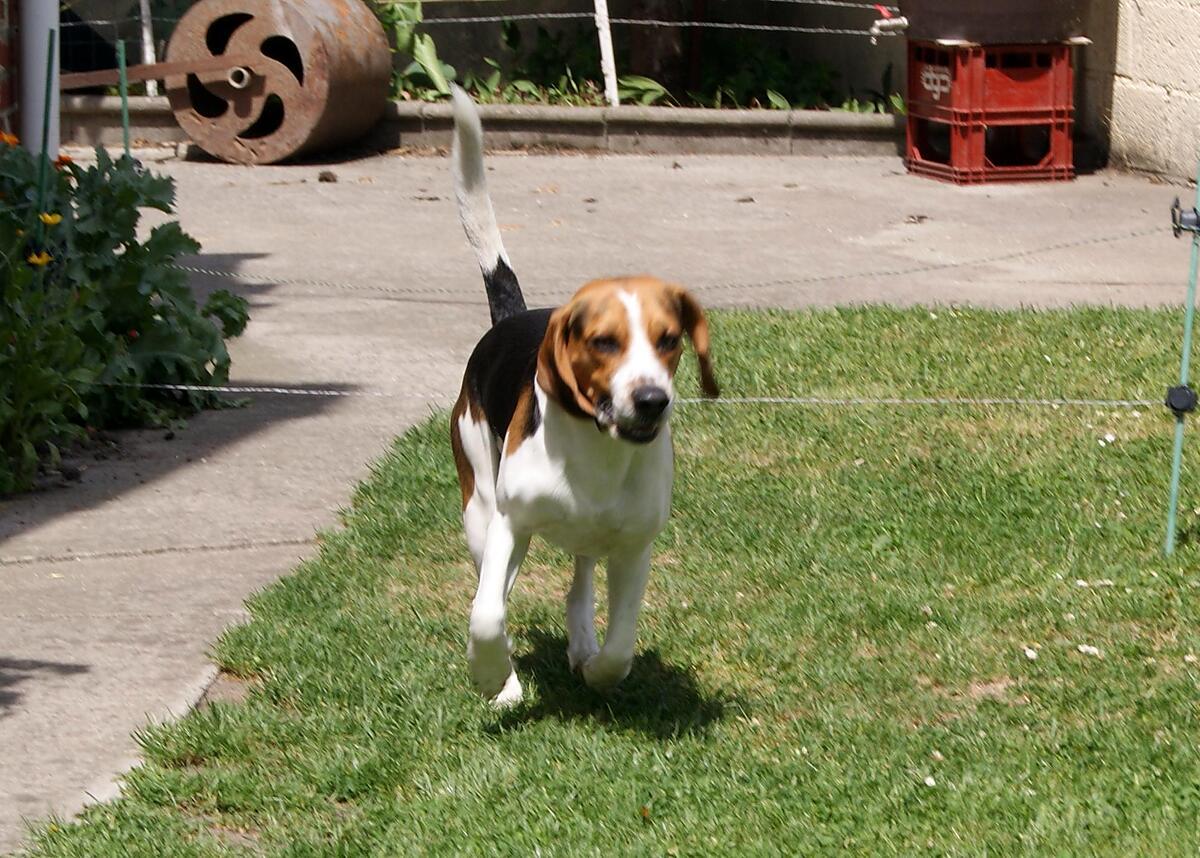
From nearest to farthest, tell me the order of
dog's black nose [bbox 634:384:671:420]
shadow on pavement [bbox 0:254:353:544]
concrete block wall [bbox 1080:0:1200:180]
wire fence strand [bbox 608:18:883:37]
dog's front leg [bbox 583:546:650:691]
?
dog's black nose [bbox 634:384:671:420]
dog's front leg [bbox 583:546:650:691]
shadow on pavement [bbox 0:254:353:544]
concrete block wall [bbox 1080:0:1200:180]
wire fence strand [bbox 608:18:883:37]

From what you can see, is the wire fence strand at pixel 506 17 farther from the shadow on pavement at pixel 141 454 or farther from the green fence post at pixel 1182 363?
the green fence post at pixel 1182 363

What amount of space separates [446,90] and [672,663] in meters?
10.3

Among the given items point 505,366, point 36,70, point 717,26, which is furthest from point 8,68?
point 717,26

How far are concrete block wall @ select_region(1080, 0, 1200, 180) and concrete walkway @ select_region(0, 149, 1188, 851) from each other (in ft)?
0.97

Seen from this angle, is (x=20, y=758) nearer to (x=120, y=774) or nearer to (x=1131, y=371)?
(x=120, y=774)

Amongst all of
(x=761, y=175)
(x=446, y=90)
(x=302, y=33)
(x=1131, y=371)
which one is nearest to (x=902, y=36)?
(x=761, y=175)

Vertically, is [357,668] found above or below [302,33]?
below

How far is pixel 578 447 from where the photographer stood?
4.09 meters

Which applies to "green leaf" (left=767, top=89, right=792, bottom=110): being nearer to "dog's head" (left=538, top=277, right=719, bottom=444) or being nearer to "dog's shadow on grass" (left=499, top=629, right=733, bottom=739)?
"dog's shadow on grass" (left=499, top=629, right=733, bottom=739)

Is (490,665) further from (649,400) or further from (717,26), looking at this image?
(717,26)

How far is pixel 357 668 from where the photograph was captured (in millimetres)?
4699

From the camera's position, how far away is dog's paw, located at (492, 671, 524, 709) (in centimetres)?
448

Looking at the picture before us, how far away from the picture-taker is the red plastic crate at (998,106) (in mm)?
11906

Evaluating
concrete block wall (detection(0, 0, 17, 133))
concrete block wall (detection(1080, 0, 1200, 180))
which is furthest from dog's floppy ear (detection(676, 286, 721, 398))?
concrete block wall (detection(1080, 0, 1200, 180))
